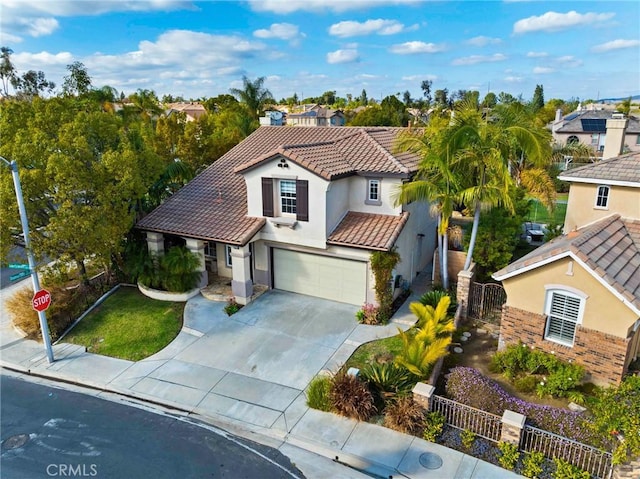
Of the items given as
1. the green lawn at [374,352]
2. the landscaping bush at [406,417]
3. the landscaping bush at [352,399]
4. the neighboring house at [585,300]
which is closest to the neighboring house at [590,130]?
the neighboring house at [585,300]

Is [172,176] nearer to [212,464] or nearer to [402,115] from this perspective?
[212,464]

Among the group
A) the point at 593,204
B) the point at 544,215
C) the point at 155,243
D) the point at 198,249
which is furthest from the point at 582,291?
the point at 544,215

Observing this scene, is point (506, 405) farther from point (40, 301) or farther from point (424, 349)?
point (40, 301)

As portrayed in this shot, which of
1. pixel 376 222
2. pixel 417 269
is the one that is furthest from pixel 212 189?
pixel 417 269

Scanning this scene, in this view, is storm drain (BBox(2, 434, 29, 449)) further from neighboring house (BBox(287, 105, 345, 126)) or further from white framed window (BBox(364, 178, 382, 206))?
neighboring house (BBox(287, 105, 345, 126))

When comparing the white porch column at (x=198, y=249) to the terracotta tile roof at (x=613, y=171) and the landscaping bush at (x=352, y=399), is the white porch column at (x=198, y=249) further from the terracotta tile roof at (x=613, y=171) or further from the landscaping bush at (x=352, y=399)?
the terracotta tile roof at (x=613, y=171)

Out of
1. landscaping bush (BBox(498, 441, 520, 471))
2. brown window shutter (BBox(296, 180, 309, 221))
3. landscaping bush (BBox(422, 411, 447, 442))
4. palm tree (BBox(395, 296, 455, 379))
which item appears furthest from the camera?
brown window shutter (BBox(296, 180, 309, 221))

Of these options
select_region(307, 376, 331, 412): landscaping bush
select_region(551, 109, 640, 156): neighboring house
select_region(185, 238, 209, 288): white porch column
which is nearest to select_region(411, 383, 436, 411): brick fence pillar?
select_region(307, 376, 331, 412): landscaping bush
